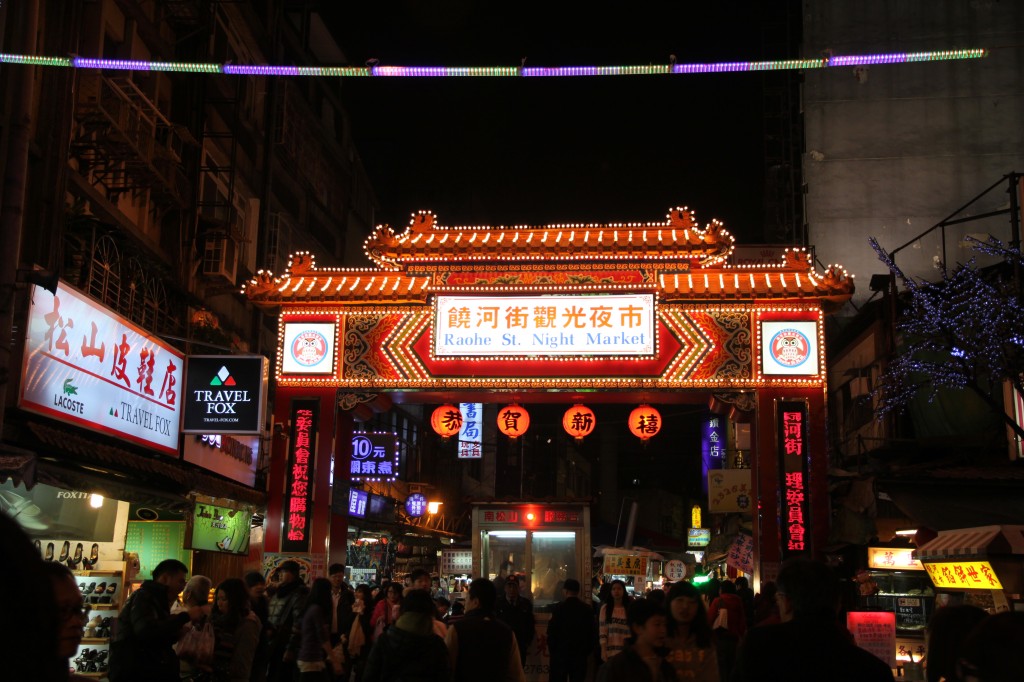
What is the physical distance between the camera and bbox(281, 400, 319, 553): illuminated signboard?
60.5ft

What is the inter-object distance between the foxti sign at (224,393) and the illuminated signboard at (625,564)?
1432 centimetres

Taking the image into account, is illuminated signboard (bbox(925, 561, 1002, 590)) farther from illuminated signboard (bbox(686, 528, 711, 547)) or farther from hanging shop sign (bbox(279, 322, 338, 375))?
illuminated signboard (bbox(686, 528, 711, 547))

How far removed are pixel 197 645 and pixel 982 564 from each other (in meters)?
8.81

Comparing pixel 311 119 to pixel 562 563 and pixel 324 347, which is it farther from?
pixel 562 563

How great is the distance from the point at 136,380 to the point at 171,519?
3769 millimetres

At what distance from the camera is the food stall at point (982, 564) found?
1168cm

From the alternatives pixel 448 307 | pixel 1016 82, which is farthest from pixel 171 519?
pixel 1016 82

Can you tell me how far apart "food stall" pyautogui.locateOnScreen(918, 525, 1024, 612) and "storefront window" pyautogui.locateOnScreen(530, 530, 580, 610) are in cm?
974

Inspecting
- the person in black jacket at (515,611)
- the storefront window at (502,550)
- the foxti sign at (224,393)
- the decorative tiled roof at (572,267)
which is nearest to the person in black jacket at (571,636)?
the person in black jacket at (515,611)

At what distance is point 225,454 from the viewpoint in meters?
19.6

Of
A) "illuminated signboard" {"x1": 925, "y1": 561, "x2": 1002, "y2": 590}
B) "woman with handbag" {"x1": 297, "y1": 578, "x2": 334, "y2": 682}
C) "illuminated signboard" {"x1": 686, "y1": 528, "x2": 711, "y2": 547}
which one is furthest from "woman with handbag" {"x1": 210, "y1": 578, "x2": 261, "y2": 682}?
"illuminated signboard" {"x1": 686, "y1": 528, "x2": 711, "y2": 547}

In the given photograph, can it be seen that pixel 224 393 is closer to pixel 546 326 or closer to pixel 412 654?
pixel 546 326

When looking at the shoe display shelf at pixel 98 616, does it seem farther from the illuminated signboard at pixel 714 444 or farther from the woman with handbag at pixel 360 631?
the illuminated signboard at pixel 714 444

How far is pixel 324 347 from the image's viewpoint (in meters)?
19.3
